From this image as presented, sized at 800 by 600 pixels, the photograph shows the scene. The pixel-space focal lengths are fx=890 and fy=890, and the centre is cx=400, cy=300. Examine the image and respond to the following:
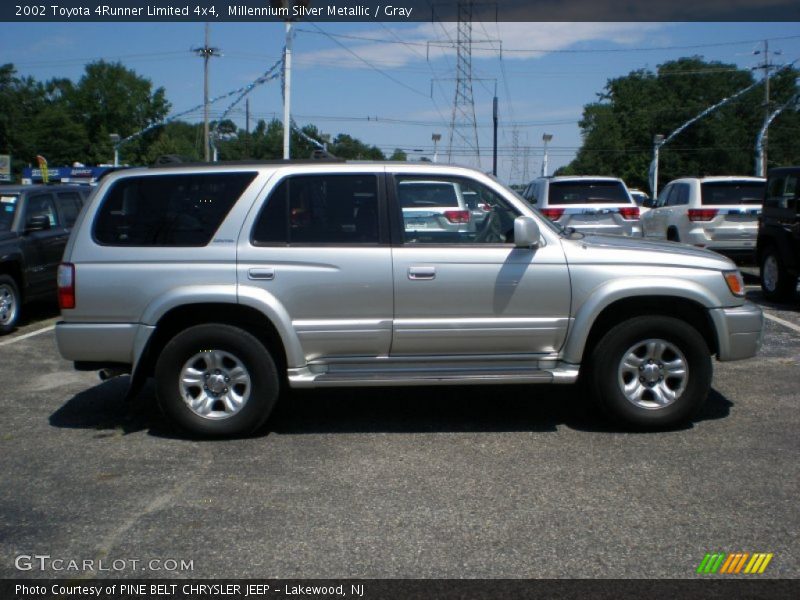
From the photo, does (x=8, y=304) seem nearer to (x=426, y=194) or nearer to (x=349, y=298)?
(x=349, y=298)

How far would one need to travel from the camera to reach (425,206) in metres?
6.54

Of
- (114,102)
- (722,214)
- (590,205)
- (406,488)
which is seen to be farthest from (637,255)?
(114,102)

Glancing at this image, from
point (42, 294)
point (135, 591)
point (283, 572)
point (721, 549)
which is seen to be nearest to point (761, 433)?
point (721, 549)

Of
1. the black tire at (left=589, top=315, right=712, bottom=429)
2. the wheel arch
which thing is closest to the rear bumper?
the wheel arch

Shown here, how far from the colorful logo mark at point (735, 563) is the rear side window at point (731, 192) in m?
12.4

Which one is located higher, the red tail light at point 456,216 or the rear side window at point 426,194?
the rear side window at point 426,194

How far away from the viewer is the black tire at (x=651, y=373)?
248 inches

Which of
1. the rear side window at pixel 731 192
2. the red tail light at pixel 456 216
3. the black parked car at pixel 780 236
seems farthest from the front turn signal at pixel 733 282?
the rear side window at pixel 731 192

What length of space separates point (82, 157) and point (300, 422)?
8399 centimetres

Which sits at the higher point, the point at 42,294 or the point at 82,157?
the point at 82,157

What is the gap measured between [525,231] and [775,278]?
815 cm

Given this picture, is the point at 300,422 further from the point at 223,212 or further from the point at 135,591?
the point at 135,591

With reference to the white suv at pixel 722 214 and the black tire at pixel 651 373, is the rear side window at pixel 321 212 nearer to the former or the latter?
the black tire at pixel 651 373

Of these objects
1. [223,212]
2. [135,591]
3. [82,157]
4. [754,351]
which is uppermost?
[82,157]
